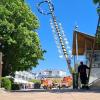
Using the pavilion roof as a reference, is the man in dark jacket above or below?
below

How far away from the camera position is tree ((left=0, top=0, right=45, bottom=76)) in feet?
127

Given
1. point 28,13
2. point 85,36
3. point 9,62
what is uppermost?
point 28,13

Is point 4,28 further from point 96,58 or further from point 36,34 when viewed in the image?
point 96,58

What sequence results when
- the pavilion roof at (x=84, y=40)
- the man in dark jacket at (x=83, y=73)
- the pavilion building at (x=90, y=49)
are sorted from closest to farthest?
1. the man in dark jacket at (x=83, y=73)
2. the pavilion building at (x=90, y=49)
3. the pavilion roof at (x=84, y=40)

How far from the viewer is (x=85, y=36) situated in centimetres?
3891

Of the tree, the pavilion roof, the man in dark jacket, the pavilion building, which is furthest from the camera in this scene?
the tree

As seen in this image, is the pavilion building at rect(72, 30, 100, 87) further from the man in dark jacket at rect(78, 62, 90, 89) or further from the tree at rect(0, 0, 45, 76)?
the man in dark jacket at rect(78, 62, 90, 89)

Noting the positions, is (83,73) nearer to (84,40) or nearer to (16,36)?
(16,36)

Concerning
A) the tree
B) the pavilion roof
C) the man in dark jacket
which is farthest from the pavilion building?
the man in dark jacket

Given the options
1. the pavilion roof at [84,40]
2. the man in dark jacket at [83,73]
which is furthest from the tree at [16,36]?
the man in dark jacket at [83,73]

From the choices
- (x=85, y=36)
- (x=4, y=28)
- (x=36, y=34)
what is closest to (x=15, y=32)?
(x=4, y=28)

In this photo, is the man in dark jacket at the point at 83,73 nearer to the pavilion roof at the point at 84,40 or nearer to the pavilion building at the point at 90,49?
the pavilion building at the point at 90,49

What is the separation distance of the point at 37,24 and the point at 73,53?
215 inches

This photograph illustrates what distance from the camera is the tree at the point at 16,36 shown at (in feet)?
127
